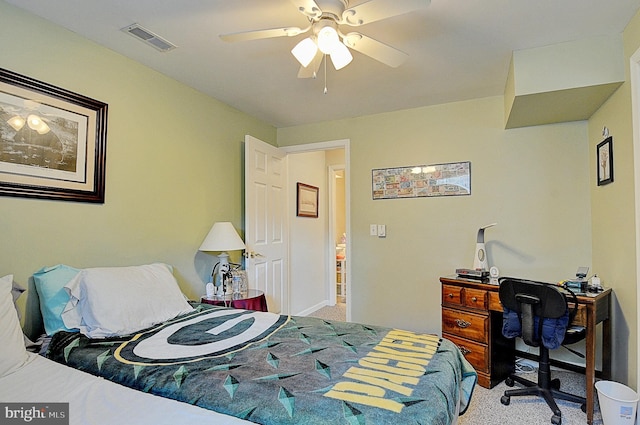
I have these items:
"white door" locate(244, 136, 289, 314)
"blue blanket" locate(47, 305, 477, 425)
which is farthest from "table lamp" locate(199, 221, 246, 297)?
"blue blanket" locate(47, 305, 477, 425)

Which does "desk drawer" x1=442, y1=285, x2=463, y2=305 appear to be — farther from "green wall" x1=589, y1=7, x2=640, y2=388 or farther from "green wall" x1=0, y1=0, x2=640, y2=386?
"green wall" x1=589, y1=7, x2=640, y2=388

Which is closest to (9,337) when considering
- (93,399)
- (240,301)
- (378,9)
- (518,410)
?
(93,399)

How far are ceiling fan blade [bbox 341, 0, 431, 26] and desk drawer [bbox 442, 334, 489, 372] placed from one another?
2326 millimetres

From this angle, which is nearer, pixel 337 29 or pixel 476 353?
pixel 337 29

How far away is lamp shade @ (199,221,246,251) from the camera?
2.83 meters

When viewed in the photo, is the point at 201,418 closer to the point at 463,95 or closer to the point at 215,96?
the point at 215,96

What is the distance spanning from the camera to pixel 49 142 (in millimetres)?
1965

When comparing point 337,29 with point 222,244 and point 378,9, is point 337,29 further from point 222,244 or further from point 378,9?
point 222,244

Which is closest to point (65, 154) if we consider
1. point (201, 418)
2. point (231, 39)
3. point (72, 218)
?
point (72, 218)

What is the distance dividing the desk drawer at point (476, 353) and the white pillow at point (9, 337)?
270 centimetres

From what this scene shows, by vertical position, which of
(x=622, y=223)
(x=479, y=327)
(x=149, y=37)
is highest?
(x=149, y=37)

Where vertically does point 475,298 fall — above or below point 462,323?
above

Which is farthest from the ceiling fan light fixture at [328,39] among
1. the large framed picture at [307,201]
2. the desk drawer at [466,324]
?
the large framed picture at [307,201]

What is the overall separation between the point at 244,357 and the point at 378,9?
1.63 meters
